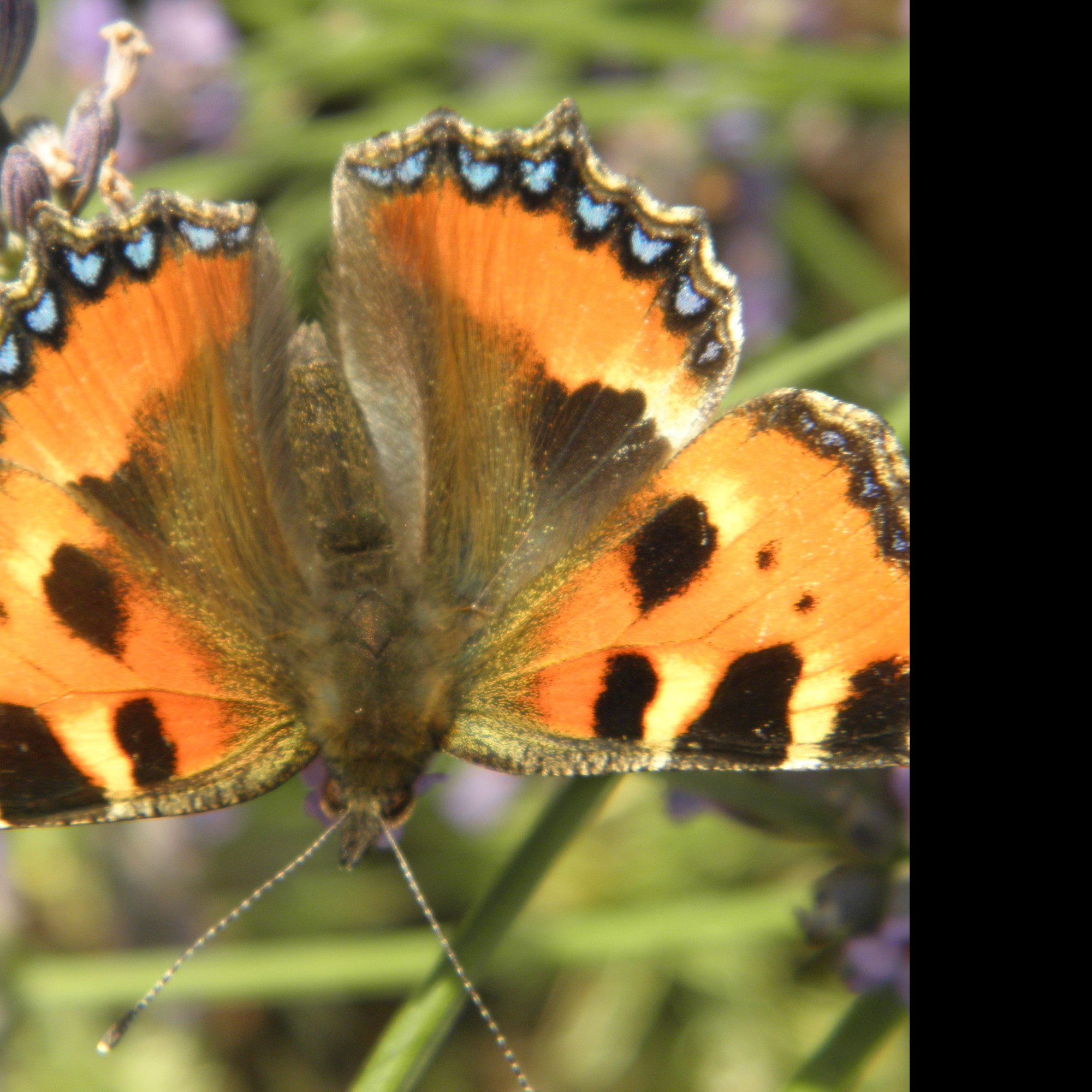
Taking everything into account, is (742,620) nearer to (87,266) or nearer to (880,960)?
(880,960)

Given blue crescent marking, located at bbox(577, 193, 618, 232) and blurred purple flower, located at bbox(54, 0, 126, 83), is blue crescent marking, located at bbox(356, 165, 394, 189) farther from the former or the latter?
blurred purple flower, located at bbox(54, 0, 126, 83)

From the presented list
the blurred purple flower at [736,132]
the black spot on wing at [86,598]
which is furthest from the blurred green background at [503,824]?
the black spot on wing at [86,598]

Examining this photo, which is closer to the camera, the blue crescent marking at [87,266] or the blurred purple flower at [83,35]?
the blue crescent marking at [87,266]

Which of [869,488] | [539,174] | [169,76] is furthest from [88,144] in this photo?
[169,76]

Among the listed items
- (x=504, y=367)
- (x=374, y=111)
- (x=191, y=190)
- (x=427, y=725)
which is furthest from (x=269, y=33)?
(x=427, y=725)

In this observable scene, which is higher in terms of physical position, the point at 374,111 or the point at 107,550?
the point at 374,111

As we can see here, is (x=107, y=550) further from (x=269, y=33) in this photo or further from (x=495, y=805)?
(x=269, y=33)

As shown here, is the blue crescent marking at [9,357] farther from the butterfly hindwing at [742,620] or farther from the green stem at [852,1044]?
the green stem at [852,1044]
